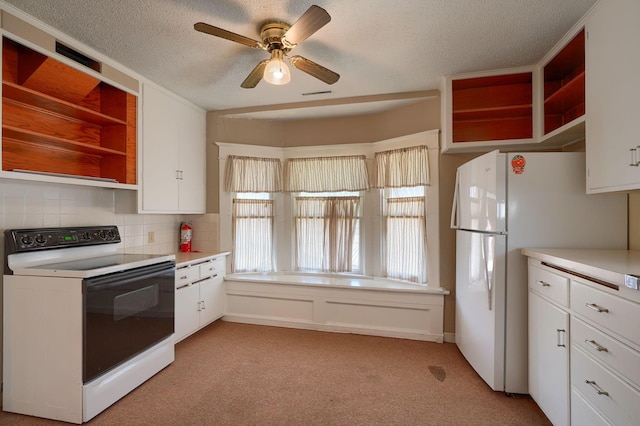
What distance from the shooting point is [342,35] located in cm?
209

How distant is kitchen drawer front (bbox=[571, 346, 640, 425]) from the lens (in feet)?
3.88

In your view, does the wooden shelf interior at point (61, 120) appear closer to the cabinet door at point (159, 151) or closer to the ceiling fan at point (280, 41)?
the cabinet door at point (159, 151)

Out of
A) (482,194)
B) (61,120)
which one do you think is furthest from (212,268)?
(482,194)

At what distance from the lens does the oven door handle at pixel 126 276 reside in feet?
6.07

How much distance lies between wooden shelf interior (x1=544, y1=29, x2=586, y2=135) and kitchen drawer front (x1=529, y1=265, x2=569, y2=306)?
1.28 metres

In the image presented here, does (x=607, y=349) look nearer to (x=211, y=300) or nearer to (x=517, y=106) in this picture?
(x=517, y=106)

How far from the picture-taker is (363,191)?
11.7ft

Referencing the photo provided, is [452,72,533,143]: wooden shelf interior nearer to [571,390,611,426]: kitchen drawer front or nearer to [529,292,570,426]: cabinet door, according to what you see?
[529,292,570,426]: cabinet door

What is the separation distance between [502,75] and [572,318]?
1997 mm

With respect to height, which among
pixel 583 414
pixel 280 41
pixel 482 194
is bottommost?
pixel 583 414

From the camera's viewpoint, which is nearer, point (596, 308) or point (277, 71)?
point (596, 308)

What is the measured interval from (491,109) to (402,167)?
3.12 ft

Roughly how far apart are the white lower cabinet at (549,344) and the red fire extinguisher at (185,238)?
10.6 ft

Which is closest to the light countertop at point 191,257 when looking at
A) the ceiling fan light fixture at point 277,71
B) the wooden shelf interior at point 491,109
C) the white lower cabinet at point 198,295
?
the white lower cabinet at point 198,295
